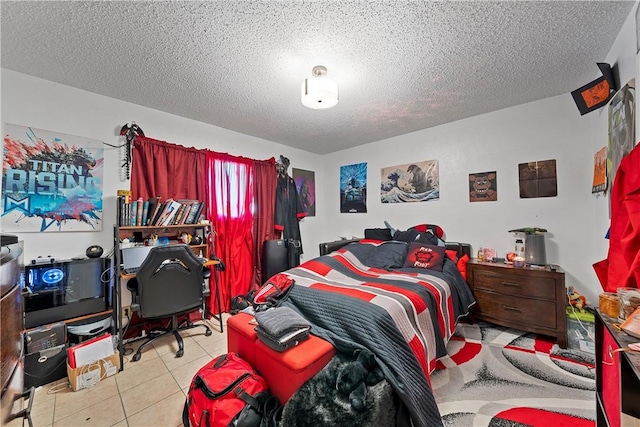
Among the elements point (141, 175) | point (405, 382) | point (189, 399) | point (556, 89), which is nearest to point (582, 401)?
point (405, 382)

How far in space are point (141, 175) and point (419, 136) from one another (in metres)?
3.58

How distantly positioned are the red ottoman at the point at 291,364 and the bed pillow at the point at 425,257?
5.48 ft

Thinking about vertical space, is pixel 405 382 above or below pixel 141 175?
below

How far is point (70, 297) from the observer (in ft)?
7.07

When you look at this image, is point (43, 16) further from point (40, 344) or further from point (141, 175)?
point (40, 344)

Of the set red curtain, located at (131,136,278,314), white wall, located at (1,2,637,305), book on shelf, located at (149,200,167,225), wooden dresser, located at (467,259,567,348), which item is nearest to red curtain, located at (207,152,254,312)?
red curtain, located at (131,136,278,314)

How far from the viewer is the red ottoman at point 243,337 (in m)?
1.61

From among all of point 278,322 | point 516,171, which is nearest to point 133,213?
point 278,322

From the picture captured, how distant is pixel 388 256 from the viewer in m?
2.98

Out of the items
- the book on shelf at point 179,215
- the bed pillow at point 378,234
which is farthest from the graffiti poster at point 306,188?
the book on shelf at point 179,215

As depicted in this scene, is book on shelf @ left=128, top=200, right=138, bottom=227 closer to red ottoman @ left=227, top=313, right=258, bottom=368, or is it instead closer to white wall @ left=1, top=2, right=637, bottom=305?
white wall @ left=1, top=2, right=637, bottom=305

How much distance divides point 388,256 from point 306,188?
215 centimetres

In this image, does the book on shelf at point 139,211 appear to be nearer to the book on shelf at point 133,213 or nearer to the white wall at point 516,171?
the book on shelf at point 133,213

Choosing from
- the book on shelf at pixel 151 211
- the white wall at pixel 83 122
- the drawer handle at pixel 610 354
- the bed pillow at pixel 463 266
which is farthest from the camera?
the bed pillow at pixel 463 266
